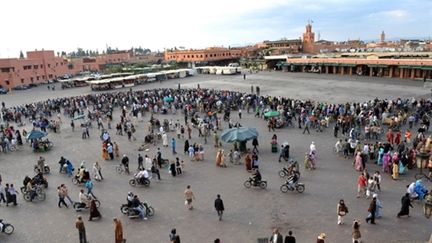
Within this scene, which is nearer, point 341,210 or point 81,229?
point 81,229

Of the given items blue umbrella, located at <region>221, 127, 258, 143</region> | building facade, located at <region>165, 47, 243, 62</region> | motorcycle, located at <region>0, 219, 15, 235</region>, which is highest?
building facade, located at <region>165, 47, 243, 62</region>

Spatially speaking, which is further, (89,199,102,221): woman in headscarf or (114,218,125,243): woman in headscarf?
(89,199,102,221): woman in headscarf

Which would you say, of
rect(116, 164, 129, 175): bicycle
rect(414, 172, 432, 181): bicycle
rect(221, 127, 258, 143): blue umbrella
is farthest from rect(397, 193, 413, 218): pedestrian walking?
rect(116, 164, 129, 175): bicycle

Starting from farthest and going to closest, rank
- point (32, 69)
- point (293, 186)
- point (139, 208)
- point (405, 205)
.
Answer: point (32, 69) → point (293, 186) → point (139, 208) → point (405, 205)

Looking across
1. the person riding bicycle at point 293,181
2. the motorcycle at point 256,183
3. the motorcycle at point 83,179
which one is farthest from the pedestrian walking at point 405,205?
the motorcycle at point 83,179

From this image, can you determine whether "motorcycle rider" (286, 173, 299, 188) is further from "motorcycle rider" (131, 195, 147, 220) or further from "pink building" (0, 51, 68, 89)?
"pink building" (0, 51, 68, 89)

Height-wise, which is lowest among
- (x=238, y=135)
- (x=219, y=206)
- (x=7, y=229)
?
(x=7, y=229)

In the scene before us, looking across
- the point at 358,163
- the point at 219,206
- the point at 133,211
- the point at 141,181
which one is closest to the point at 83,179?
the point at 141,181

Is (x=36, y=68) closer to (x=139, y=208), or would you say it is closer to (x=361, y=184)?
(x=139, y=208)

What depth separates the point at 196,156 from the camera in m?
17.4

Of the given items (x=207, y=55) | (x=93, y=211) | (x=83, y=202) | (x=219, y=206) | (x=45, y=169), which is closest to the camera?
(x=219, y=206)

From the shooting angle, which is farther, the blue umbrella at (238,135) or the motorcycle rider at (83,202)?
the blue umbrella at (238,135)

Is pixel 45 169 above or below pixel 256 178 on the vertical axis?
below

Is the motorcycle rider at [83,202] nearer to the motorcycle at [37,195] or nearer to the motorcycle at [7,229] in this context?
the motorcycle at [7,229]
